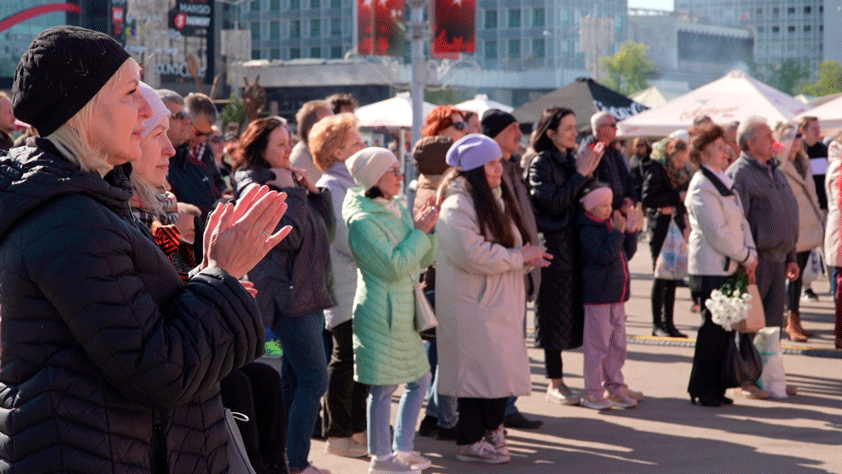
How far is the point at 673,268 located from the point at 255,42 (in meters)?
101

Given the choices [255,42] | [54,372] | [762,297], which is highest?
[255,42]

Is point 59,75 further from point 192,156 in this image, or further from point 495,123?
point 495,123

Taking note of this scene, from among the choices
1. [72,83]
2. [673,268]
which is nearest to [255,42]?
[673,268]

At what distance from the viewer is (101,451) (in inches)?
90.1

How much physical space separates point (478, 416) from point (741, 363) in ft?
7.73

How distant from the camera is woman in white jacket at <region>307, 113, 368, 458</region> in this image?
20.6 ft

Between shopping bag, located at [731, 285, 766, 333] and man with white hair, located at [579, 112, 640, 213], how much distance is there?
1.11m

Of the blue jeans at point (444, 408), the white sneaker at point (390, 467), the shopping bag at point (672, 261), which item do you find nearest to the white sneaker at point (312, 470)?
the white sneaker at point (390, 467)

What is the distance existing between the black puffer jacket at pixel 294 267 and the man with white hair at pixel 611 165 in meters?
3.13

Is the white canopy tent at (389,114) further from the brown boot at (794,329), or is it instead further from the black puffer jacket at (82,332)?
the black puffer jacket at (82,332)

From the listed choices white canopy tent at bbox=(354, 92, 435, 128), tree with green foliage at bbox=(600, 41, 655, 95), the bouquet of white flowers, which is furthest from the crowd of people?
tree with green foliage at bbox=(600, 41, 655, 95)

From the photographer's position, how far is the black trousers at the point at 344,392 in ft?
20.6

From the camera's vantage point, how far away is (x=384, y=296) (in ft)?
19.2

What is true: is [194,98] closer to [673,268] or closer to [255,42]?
[673,268]
